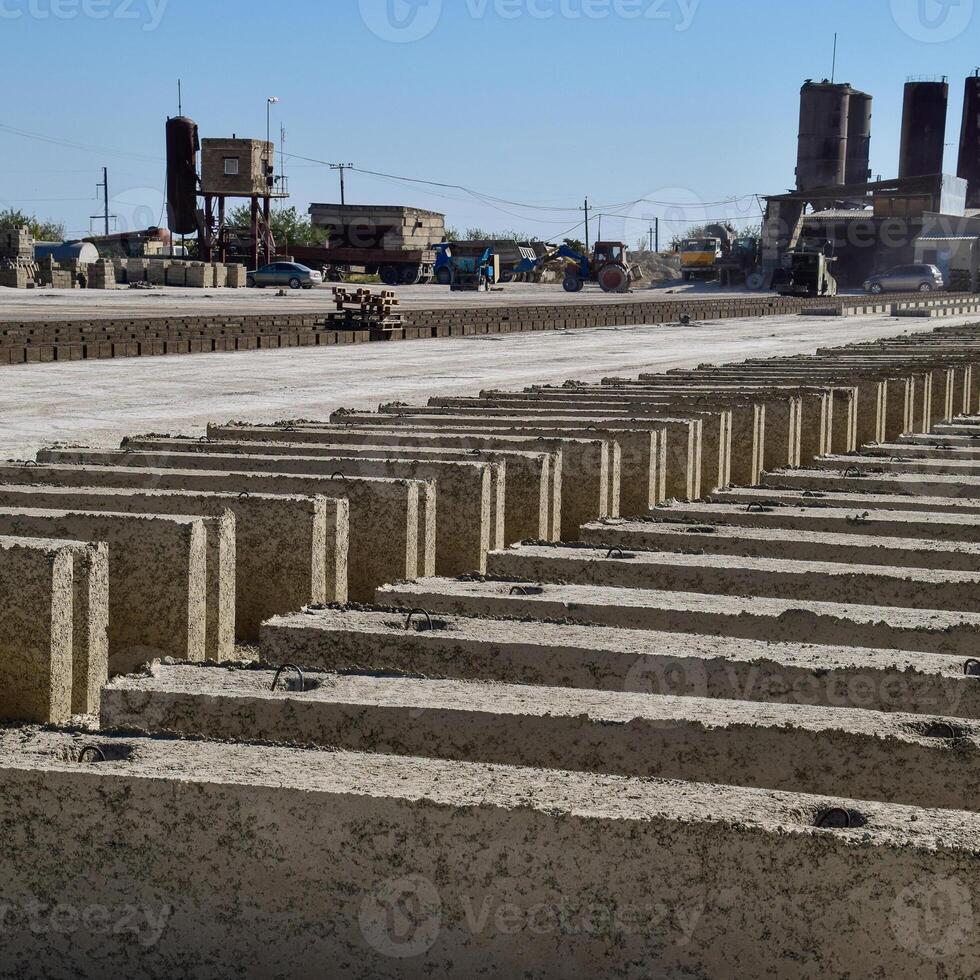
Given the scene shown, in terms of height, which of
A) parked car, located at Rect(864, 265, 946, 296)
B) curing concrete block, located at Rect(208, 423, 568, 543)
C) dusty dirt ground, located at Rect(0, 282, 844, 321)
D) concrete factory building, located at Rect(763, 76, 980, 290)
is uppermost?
concrete factory building, located at Rect(763, 76, 980, 290)

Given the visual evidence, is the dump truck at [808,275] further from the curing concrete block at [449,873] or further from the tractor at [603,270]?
the curing concrete block at [449,873]

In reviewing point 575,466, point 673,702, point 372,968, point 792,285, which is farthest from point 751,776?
point 792,285

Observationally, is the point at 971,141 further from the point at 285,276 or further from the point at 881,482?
the point at 881,482

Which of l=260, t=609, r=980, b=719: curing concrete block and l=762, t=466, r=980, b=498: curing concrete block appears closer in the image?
l=260, t=609, r=980, b=719: curing concrete block

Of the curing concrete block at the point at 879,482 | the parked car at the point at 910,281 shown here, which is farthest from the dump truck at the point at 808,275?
the curing concrete block at the point at 879,482

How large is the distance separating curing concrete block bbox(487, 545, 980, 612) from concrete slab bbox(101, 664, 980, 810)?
140 cm

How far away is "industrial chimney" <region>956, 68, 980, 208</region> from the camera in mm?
106438

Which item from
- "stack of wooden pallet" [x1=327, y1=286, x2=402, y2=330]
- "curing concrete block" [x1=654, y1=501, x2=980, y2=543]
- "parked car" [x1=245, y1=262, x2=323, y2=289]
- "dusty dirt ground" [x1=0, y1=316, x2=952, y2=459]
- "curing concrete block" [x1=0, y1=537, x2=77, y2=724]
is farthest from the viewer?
"parked car" [x1=245, y1=262, x2=323, y2=289]

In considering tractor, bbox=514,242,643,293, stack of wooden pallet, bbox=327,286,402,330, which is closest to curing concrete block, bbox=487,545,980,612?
stack of wooden pallet, bbox=327,286,402,330

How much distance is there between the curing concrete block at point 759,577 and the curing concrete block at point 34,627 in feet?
5.08

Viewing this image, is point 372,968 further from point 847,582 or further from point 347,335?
point 347,335

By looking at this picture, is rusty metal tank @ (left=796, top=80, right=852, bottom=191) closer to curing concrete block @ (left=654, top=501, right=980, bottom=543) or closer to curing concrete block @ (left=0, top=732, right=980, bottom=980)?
curing concrete block @ (left=654, top=501, right=980, bottom=543)

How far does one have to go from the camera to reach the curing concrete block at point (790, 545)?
518cm

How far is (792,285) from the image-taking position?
55031 millimetres
